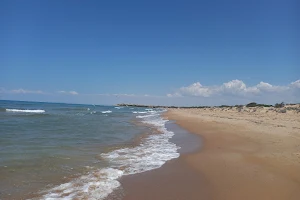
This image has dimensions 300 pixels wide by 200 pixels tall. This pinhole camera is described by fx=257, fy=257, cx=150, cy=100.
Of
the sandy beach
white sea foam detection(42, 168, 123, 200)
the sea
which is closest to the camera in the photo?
white sea foam detection(42, 168, 123, 200)

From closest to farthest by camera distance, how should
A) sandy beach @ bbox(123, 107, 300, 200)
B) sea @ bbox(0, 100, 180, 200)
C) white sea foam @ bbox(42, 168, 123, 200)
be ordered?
1. white sea foam @ bbox(42, 168, 123, 200)
2. sandy beach @ bbox(123, 107, 300, 200)
3. sea @ bbox(0, 100, 180, 200)

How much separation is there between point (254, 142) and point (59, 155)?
30.9ft

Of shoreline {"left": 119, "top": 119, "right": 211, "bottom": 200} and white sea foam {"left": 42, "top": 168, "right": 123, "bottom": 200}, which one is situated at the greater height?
shoreline {"left": 119, "top": 119, "right": 211, "bottom": 200}

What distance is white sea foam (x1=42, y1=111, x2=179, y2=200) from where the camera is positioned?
5.97 m

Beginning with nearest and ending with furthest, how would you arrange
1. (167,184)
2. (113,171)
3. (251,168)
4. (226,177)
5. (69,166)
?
(167,184) → (226,177) → (113,171) → (251,168) → (69,166)

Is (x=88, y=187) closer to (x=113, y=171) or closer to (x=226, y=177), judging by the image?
(x=113, y=171)

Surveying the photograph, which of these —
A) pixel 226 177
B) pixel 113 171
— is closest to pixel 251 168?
pixel 226 177

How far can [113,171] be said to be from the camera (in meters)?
7.91

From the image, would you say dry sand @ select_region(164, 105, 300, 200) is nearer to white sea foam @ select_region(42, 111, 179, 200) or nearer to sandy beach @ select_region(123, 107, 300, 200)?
sandy beach @ select_region(123, 107, 300, 200)

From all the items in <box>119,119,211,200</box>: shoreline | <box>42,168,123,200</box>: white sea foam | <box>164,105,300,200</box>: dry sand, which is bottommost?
<box>42,168,123,200</box>: white sea foam

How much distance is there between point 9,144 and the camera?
39.2 ft

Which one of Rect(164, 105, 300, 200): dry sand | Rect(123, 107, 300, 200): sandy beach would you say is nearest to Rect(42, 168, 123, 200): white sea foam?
Rect(123, 107, 300, 200): sandy beach

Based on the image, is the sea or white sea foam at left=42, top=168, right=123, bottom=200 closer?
white sea foam at left=42, top=168, right=123, bottom=200

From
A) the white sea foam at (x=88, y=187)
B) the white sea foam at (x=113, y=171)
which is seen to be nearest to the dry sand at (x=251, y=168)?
the white sea foam at (x=113, y=171)
